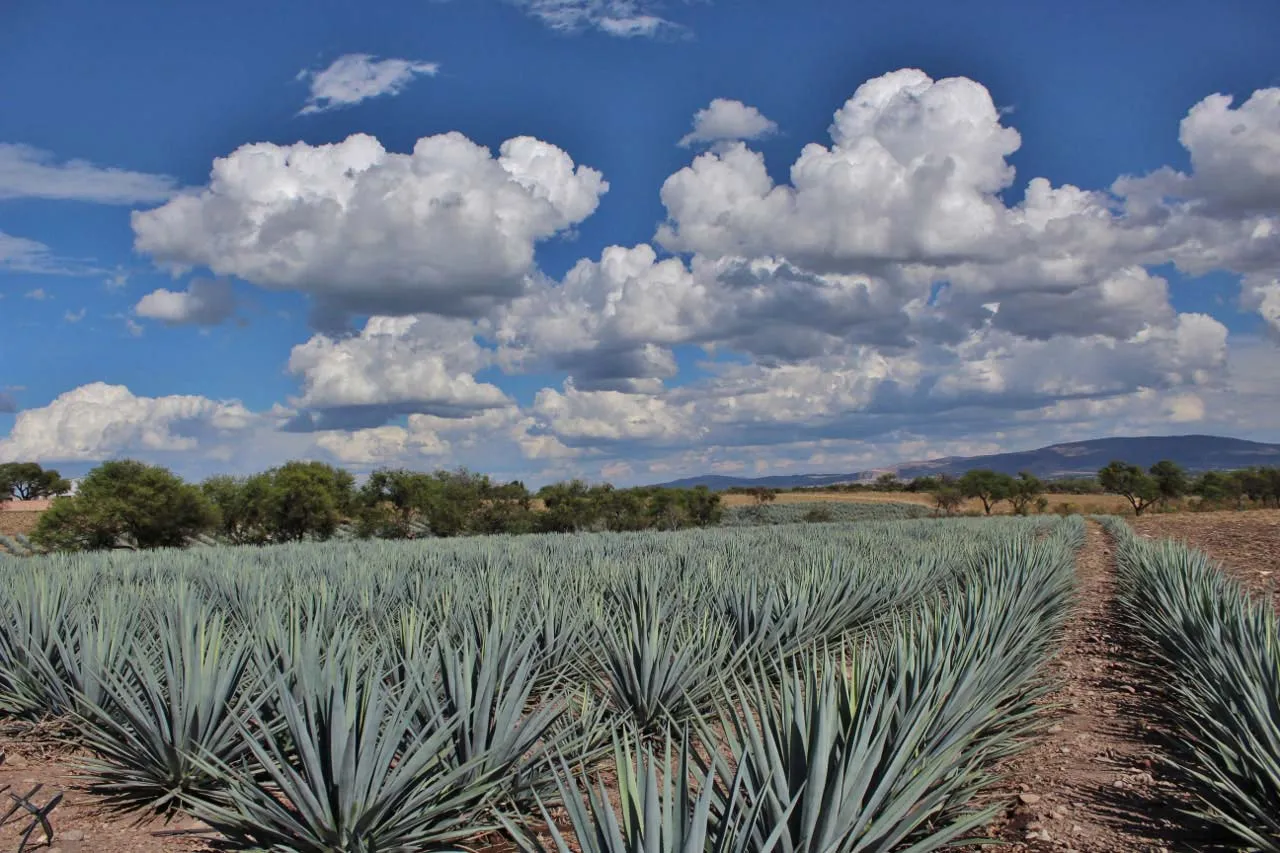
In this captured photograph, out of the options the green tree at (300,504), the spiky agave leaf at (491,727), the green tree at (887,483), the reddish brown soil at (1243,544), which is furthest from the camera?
the green tree at (887,483)

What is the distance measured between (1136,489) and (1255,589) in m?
63.0

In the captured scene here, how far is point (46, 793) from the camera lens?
15.5 ft

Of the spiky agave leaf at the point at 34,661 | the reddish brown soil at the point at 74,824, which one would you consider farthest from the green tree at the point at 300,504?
the reddish brown soil at the point at 74,824

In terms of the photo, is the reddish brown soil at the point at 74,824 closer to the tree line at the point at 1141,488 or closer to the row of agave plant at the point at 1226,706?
the row of agave plant at the point at 1226,706

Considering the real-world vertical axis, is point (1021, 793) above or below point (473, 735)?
below

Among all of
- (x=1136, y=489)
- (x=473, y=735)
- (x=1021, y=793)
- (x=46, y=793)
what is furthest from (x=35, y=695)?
(x=1136, y=489)

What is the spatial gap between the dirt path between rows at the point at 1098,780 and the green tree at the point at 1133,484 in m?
69.1

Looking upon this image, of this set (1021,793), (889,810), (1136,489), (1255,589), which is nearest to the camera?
(889,810)

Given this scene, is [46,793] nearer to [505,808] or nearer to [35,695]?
[35,695]

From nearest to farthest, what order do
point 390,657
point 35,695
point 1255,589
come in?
point 390,657
point 35,695
point 1255,589

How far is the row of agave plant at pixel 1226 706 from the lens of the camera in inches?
140

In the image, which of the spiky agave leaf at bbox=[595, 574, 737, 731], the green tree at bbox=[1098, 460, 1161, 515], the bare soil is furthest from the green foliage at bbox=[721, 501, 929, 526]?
the spiky agave leaf at bbox=[595, 574, 737, 731]

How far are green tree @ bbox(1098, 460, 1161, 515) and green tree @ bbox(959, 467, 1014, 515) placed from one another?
23.3ft

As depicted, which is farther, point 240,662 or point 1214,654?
point 1214,654
